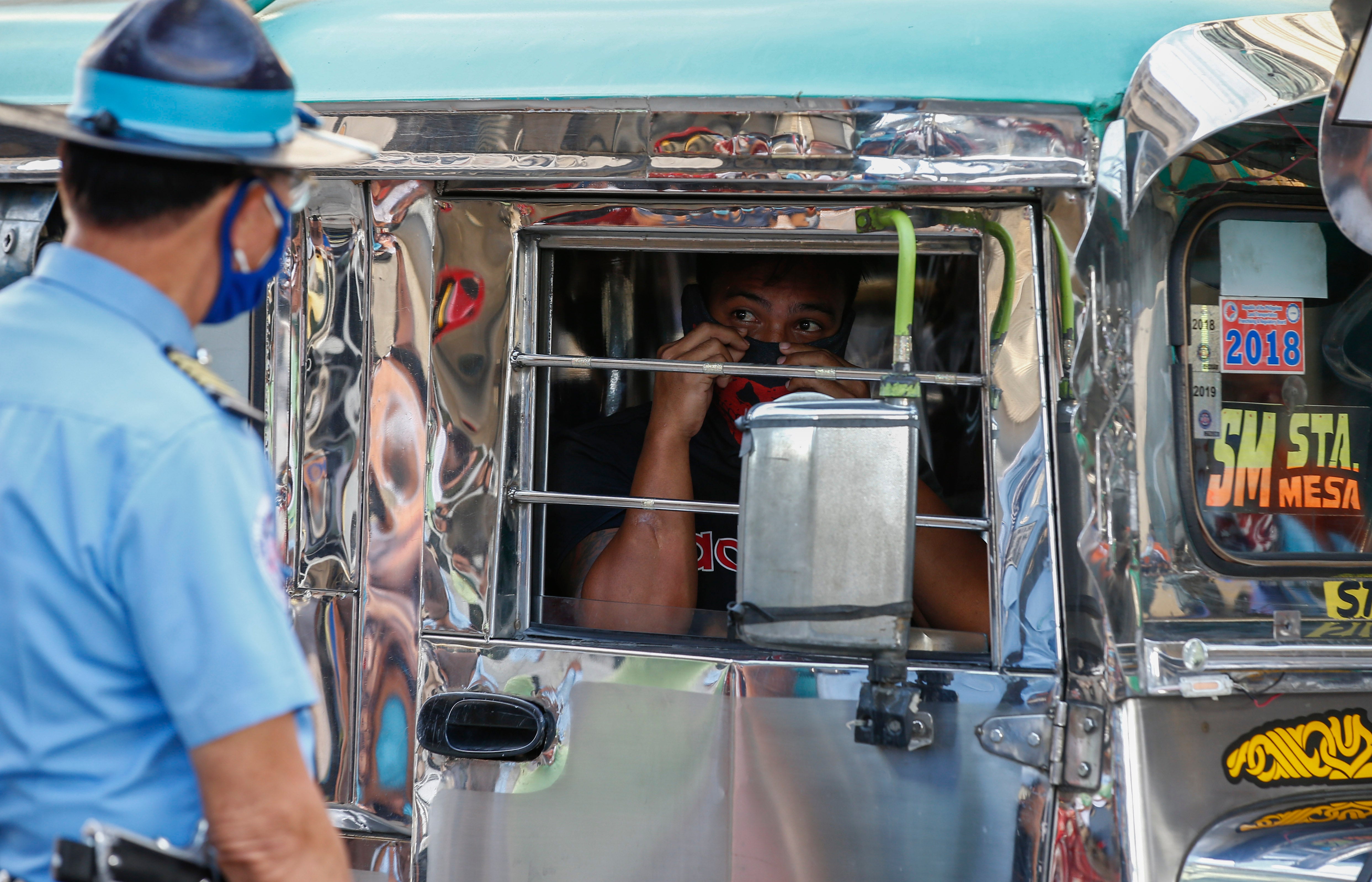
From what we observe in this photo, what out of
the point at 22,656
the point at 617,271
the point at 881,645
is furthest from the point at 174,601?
the point at 617,271

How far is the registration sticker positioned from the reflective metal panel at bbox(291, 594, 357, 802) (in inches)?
59.3

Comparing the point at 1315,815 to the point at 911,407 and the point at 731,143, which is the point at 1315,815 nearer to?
the point at 911,407

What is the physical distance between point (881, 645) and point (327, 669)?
996 millimetres

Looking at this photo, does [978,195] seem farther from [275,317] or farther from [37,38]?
[37,38]

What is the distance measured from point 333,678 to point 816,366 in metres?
1.07

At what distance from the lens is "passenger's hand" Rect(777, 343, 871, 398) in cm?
238

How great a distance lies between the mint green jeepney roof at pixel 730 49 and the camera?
181cm

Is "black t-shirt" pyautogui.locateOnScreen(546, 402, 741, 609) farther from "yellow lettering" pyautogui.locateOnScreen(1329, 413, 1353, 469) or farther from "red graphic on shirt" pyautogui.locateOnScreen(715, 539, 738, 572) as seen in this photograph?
"yellow lettering" pyautogui.locateOnScreen(1329, 413, 1353, 469)

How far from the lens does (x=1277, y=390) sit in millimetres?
1901

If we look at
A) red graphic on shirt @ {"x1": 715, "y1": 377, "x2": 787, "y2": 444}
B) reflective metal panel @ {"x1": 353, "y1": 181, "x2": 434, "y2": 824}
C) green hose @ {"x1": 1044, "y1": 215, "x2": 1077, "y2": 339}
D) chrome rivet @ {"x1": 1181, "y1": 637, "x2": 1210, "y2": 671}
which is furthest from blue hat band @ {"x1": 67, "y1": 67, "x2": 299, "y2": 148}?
red graphic on shirt @ {"x1": 715, "y1": 377, "x2": 787, "y2": 444}

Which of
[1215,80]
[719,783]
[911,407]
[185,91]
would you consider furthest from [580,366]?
[1215,80]

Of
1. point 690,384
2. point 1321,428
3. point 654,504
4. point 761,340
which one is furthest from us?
point 761,340

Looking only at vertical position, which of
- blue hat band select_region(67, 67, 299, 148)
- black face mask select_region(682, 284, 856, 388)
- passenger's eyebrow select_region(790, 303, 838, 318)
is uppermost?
blue hat band select_region(67, 67, 299, 148)

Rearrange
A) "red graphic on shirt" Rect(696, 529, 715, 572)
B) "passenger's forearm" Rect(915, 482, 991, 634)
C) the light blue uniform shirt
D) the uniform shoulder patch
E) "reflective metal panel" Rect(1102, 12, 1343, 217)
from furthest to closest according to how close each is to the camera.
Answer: "red graphic on shirt" Rect(696, 529, 715, 572) < "passenger's forearm" Rect(915, 482, 991, 634) < "reflective metal panel" Rect(1102, 12, 1343, 217) < the uniform shoulder patch < the light blue uniform shirt
